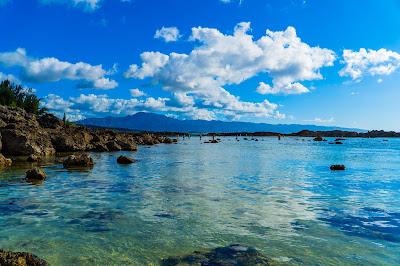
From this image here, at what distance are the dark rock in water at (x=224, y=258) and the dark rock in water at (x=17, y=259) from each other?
3.19 m

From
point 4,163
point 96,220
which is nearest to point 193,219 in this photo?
point 96,220

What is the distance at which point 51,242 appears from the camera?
1172cm

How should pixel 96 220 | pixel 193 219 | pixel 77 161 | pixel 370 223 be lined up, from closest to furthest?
1. pixel 96 220
2. pixel 370 223
3. pixel 193 219
4. pixel 77 161

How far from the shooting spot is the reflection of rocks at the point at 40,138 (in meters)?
40.6

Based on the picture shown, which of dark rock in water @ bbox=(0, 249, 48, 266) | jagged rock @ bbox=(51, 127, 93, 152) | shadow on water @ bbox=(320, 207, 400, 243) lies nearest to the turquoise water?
shadow on water @ bbox=(320, 207, 400, 243)

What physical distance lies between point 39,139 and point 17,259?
40.3 meters

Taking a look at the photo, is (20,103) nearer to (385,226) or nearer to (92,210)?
(92,210)

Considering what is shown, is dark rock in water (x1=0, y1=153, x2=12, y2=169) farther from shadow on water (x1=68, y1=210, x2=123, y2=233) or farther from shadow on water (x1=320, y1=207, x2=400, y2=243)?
shadow on water (x1=320, y1=207, x2=400, y2=243)

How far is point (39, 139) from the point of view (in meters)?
45.2

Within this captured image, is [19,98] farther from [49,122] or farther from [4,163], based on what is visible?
[4,163]

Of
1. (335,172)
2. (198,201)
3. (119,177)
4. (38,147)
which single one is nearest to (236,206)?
(198,201)

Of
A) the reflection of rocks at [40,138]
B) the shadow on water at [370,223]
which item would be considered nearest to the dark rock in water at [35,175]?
the reflection of rocks at [40,138]

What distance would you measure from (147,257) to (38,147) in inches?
1449

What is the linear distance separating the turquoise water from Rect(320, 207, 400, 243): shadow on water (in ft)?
0.12
